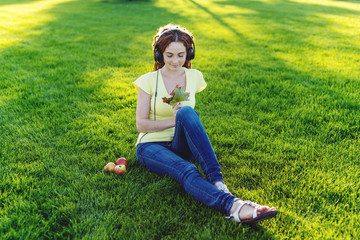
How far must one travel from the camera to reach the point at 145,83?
3064 mm

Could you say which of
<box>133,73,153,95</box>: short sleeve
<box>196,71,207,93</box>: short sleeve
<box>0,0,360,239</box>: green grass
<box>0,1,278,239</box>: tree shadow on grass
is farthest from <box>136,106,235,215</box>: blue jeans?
<box>196,71,207,93</box>: short sleeve

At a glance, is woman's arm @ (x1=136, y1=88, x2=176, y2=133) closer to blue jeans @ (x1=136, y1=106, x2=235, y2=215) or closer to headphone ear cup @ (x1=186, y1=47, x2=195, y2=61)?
blue jeans @ (x1=136, y1=106, x2=235, y2=215)

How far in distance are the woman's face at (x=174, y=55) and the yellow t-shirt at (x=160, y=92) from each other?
200 mm

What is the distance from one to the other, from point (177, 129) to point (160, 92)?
0.46 meters

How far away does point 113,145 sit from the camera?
3826 millimetres

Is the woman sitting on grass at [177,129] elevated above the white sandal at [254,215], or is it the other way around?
the woman sitting on grass at [177,129]

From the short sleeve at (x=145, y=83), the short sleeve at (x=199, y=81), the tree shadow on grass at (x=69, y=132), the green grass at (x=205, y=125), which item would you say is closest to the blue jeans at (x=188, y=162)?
the green grass at (x=205, y=125)

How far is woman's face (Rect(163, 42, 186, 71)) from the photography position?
9.50 ft

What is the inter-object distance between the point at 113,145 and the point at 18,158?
1.10 m

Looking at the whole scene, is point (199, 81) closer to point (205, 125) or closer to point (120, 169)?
point (205, 125)

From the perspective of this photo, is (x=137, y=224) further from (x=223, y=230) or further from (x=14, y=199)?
(x=14, y=199)

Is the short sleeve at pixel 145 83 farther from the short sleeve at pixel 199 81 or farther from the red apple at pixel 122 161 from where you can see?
the red apple at pixel 122 161

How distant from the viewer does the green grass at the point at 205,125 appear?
2.55 meters

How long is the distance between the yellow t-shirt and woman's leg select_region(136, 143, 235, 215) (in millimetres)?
91
